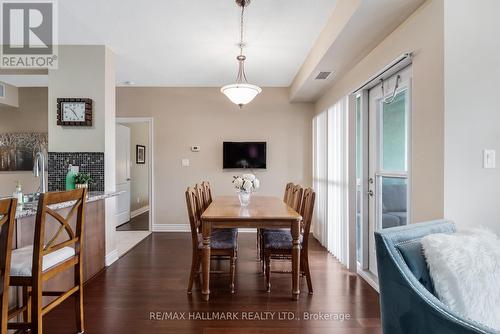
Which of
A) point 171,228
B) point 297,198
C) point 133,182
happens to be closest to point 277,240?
point 297,198

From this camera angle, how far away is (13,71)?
12.8 feet

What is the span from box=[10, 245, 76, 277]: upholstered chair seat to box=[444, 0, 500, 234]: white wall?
8.14ft

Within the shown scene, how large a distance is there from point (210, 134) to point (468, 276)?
14.8ft

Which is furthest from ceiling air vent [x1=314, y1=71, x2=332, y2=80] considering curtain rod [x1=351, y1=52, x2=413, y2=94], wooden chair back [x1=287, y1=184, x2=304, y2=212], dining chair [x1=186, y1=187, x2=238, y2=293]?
dining chair [x1=186, y1=187, x2=238, y2=293]

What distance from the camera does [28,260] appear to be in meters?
1.68

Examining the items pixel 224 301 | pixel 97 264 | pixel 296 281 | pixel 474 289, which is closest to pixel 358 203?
pixel 296 281

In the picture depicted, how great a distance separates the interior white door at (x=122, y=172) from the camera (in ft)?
18.2

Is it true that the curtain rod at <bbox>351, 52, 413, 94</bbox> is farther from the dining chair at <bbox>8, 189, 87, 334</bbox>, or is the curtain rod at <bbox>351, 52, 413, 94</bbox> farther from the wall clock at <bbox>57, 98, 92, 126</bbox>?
the wall clock at <bbox>57, 98, 92, 126</bbox>

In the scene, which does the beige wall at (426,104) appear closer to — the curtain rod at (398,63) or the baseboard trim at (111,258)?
the curtain rod at (398,63)

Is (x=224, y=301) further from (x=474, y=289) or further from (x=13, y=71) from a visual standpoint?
(x=13, y=71)

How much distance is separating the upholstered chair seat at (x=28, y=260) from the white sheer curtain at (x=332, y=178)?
2813mm

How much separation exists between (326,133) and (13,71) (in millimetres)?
4513

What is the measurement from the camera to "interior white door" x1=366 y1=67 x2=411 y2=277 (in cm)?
241

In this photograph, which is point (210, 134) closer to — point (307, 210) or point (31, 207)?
point (307, 210)
